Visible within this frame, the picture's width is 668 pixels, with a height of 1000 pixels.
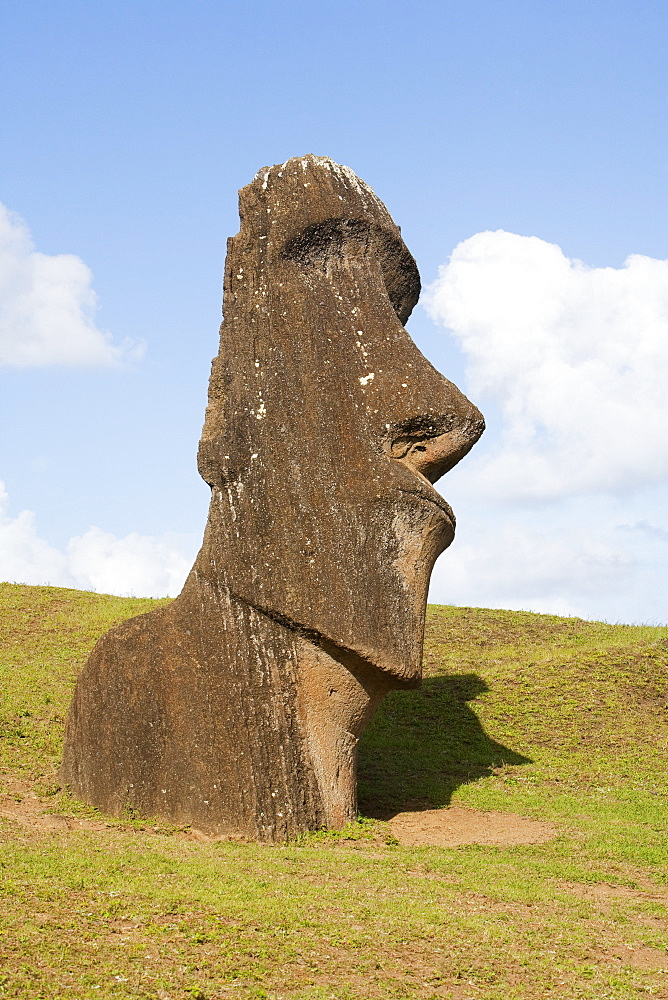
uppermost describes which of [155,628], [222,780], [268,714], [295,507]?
[295,507]

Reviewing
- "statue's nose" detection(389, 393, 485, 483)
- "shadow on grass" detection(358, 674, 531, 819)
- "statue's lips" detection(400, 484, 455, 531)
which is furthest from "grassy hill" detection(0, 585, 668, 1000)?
"statue's nose" detection(389, 393, 485, 483)

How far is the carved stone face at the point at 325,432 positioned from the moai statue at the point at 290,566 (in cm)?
2

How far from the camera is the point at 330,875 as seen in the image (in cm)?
812

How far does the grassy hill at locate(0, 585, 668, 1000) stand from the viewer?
→ 6145 mm

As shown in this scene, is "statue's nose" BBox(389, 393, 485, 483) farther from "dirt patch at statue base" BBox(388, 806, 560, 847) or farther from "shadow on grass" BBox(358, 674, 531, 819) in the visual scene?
"shadow on grass" BBox(358, 674, 531, 819)

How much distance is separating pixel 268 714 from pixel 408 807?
2516 millimetres

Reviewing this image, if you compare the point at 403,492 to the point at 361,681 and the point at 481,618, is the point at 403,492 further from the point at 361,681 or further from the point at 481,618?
the point at 481,618

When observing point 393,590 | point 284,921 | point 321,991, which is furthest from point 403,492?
point 321,991

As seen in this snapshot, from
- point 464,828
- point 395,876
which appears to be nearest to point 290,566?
point 395,876

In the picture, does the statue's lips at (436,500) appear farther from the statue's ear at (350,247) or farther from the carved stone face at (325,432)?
the statue's ear at (350,247)

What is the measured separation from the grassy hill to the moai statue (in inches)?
21.5

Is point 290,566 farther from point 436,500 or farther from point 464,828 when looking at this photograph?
point 464,828

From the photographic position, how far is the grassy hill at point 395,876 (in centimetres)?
614

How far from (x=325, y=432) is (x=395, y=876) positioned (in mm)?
3917
